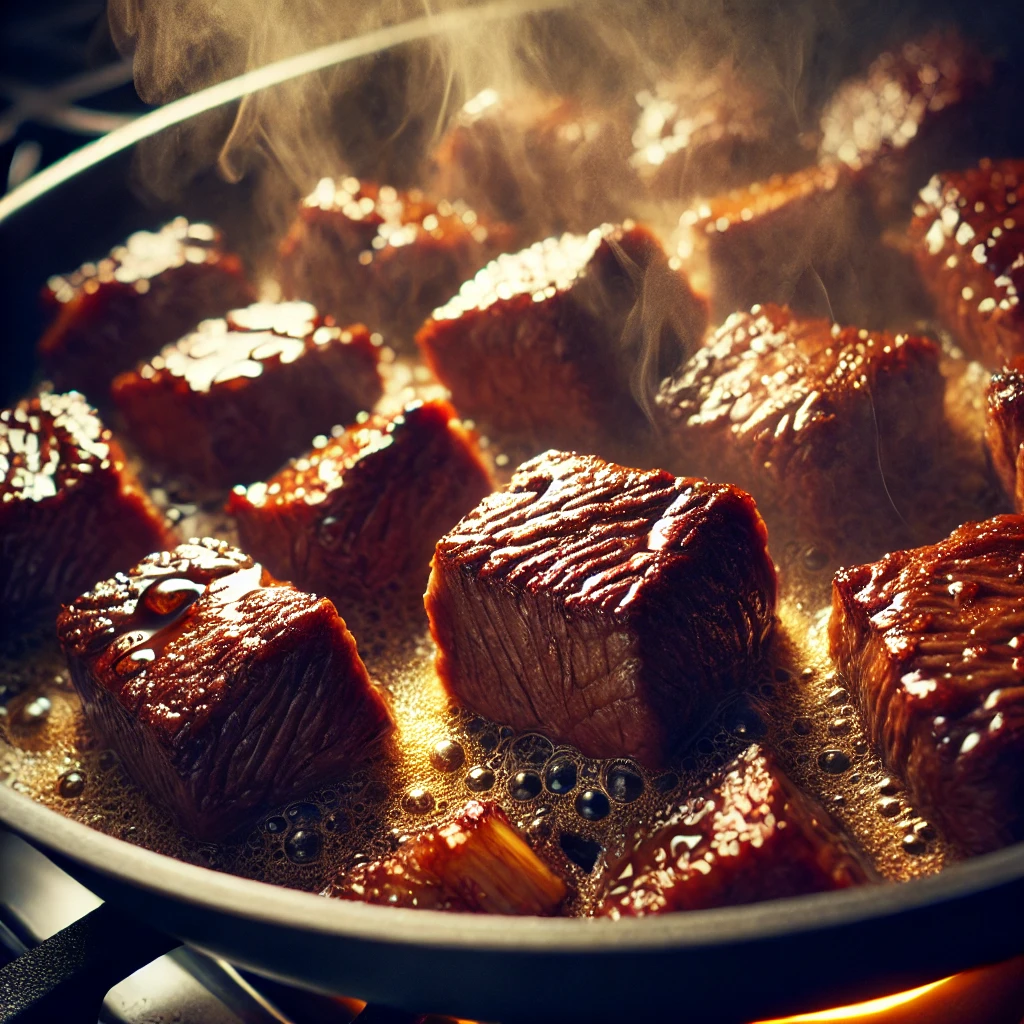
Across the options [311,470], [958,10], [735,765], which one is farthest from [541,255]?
[958,10]

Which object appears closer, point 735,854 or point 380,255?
point 735,854

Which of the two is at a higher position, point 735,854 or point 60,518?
point 60,518

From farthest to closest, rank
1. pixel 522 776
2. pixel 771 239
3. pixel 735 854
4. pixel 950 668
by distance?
pixel 771 239
pixel 522 776
pixel 950 668
pixel 735 854

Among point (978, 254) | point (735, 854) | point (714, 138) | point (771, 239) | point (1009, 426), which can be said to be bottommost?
point (735, 854)

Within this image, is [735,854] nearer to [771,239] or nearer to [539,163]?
[771,239]

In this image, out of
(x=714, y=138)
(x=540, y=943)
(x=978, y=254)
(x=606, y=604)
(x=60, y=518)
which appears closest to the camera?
(x=540, y=943)

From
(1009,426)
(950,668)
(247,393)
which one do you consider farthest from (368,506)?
(1009,426)

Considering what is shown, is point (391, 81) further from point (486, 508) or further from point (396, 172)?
point (486, 508)
